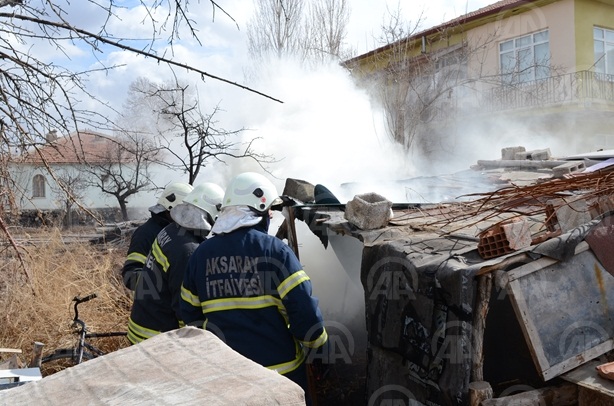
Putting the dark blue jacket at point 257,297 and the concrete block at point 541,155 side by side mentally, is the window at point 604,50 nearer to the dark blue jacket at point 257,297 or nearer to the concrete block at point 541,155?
the concrete block at point 541,155

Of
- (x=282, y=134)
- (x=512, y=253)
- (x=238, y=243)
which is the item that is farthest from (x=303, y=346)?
(x=282, y=134)

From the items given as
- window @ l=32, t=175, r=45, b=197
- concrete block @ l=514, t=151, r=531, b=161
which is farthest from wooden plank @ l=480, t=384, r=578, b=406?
concrete block @ l=514, t=151, r=531, b=161

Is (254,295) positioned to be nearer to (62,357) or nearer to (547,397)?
(547,397)

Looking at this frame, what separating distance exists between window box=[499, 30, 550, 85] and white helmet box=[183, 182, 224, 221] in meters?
18.0

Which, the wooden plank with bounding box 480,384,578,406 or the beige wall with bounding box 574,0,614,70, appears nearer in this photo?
the wooden plank with bounding box 480,384,578,406

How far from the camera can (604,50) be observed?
70.4 ft

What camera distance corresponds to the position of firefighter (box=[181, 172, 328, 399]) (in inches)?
136

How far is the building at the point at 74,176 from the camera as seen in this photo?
15.9 ft

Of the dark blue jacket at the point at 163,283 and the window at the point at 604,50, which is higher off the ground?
the window at the point at 604,50

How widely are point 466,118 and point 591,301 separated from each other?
1792 centimetres

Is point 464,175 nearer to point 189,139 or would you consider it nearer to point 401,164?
point 189,139

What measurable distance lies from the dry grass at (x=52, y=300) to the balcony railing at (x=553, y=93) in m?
16.2

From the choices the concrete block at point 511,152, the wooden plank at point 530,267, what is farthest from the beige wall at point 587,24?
the wooden plank at point 530,267

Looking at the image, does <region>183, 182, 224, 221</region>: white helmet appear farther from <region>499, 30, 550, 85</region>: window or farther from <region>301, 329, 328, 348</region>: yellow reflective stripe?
<region>499, 30, 550, 85</region>: window
